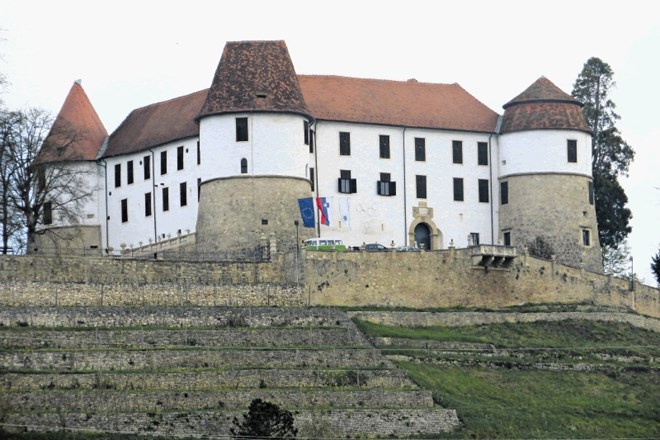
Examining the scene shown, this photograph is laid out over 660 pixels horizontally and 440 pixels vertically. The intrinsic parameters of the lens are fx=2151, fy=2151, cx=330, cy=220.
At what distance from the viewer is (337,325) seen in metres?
102

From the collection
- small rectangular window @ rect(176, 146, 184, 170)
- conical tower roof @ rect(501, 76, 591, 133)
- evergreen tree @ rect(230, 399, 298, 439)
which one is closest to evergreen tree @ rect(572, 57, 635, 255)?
conical tower roof @ rect(501, 76, 591, 133)

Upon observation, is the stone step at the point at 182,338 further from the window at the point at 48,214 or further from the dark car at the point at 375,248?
the window at the point at 48,214

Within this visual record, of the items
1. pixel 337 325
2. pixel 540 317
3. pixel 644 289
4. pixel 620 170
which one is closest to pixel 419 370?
pixel 337 325

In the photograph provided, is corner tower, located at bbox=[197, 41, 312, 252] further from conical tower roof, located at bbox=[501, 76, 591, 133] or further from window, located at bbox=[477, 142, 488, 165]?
conical tower roof, located at bbox=[501, 76, 591, 133]

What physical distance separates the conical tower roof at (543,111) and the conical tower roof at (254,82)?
13591 mm

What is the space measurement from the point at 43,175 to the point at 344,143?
1663 centimetres

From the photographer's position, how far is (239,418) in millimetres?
88625

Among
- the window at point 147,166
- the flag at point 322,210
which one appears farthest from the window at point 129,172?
the flag at point 322,210

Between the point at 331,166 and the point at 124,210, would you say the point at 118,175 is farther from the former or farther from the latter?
the point at 331,166

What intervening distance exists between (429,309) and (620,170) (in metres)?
24.7

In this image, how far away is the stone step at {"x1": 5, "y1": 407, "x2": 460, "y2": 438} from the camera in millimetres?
86250

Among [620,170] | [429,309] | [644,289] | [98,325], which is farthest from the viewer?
[620,170]

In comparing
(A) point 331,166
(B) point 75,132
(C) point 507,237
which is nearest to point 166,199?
(B) point 75,132

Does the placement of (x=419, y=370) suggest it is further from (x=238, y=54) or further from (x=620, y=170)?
(x=620, y=170)
